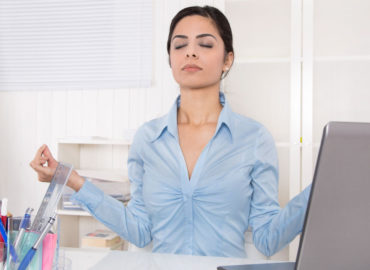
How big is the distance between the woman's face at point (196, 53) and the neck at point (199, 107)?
0.15 ft

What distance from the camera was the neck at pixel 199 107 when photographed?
5.27 ft

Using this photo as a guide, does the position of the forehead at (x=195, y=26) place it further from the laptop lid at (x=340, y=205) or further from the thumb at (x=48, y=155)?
the laptop lid at (x=340, y=205)

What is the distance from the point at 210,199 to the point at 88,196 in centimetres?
45

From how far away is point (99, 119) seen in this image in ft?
9.64

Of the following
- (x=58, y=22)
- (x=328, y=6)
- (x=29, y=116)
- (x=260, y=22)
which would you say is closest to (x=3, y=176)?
(x=29, y=116)

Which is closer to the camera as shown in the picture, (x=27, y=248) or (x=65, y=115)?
(x=27, y=248)

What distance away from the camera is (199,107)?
5.34 feet

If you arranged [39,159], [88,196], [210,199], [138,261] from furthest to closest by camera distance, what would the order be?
1. [210,199]
2. [88,196]
3. [39,159]
4. [138,261]

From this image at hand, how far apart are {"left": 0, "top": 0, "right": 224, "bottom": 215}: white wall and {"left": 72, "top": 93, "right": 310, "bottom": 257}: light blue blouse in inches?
52.0

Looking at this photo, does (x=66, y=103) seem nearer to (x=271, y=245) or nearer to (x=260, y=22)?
(x=260, y=22)

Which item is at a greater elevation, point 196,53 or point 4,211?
point 196,53

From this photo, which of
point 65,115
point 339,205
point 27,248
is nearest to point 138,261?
point 27,248

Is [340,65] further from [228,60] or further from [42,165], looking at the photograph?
[42,165]

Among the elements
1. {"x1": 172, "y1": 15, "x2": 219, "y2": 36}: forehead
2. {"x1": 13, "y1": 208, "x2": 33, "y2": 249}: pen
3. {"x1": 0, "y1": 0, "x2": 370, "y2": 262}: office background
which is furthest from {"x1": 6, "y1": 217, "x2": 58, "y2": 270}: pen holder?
{"x1": 0, "y1": 0, "x2": 370, "y2": 262}: office background
